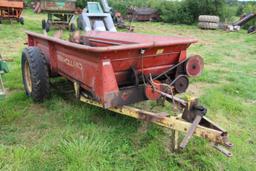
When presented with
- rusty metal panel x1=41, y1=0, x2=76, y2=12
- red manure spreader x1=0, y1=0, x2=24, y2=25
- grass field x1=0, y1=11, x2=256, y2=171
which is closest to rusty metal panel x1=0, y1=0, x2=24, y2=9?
red manure spreader x1=0, y1=0, x2=24, y2=25

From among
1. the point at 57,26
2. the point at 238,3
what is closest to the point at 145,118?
the point at 57,26

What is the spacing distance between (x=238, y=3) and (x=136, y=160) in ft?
83.1

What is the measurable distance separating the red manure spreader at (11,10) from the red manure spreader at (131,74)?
10383 millimetres

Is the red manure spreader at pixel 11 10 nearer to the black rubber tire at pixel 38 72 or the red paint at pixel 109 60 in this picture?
the black rubber tire at pixel 38 72

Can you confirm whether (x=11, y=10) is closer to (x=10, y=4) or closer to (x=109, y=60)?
(x=10, y=4)

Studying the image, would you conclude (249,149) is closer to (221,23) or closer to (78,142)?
(78,142)

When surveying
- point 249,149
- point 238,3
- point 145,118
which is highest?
point 238,3

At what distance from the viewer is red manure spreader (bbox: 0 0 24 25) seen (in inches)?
511

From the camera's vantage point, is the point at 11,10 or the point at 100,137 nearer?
the point at 100,137

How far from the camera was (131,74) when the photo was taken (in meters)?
3.02

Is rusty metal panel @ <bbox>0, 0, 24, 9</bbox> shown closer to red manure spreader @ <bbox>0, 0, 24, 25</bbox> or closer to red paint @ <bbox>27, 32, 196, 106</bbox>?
red manure spreader @ <bbox>0, 0, 24, 25</bbox>

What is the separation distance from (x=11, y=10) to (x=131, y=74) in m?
12.0

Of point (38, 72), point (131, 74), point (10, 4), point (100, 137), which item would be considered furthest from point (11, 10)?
point (100, 137)

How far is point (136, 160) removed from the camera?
2.67m
